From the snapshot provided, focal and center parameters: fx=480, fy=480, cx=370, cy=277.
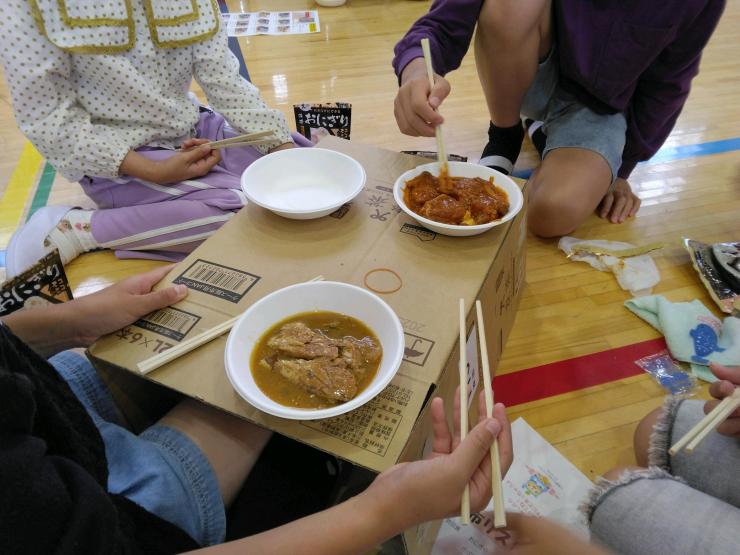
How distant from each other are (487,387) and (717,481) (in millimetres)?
457

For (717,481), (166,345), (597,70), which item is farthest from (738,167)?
(166,345)

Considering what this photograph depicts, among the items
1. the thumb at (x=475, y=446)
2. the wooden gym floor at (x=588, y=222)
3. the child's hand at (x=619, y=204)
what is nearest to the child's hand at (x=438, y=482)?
the thumb at (x=475, y=446)

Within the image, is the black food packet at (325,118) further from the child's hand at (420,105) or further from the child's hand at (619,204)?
the child's hand at (619,204)

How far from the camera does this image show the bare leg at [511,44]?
1.37 m

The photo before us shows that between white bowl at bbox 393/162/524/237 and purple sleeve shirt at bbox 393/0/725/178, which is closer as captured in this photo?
white bowl at bbox 393/162/524/237

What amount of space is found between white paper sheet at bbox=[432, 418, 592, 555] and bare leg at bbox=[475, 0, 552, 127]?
1051mm

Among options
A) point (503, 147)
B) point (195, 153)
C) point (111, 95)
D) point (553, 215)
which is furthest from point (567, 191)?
point (111, 95)

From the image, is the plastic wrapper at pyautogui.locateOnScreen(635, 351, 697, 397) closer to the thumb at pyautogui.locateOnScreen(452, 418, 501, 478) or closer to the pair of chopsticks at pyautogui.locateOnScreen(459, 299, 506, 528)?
the pair of chopsticks at pyautogui.locateOnScreen(459, 299, 506, 528)

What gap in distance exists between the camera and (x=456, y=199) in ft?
3.34

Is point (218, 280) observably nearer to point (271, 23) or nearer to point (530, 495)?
point (530, 495)

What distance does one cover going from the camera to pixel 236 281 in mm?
875

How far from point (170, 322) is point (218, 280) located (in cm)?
11

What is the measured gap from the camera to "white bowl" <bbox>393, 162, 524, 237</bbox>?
3.08ft

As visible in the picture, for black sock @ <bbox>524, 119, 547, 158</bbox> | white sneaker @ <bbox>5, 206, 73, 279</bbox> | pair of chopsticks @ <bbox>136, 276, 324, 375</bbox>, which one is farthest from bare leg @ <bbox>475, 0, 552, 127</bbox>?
white sneaker @ <bbox>5, 206, 73, 279</bbox>
